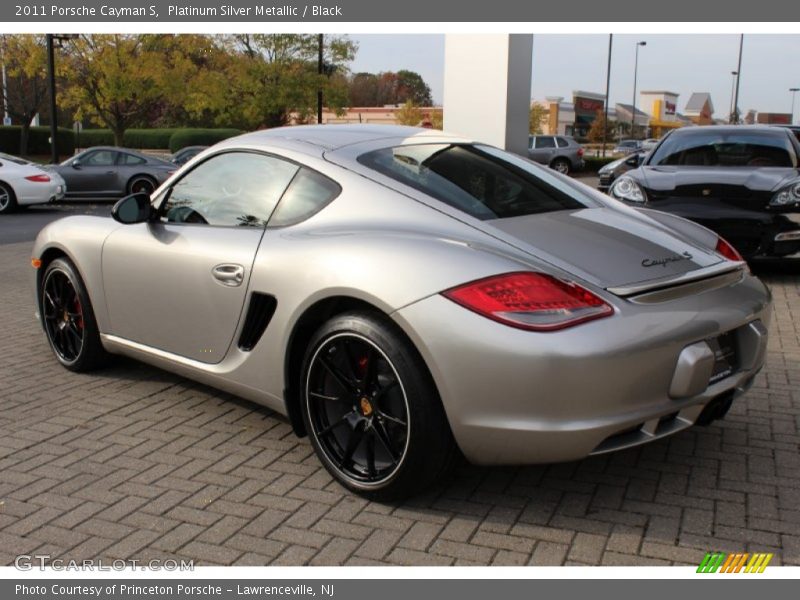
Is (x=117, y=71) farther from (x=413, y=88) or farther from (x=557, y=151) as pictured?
(x=413, y=88)

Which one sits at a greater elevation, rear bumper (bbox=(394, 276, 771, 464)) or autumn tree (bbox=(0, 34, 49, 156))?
autumn tree (bbox=(0, 34, 49, 156))

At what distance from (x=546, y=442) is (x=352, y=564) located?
80 cm

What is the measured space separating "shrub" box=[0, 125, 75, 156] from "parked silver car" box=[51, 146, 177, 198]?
27488mm

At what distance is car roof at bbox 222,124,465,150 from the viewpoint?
12.8 ft

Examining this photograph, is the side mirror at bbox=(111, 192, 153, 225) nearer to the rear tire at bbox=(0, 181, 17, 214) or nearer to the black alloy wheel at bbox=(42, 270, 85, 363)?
the black alloy wheel at bbox=(42, 270, 85, 363)

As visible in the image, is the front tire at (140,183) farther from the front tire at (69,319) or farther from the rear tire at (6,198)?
the front tire at (69,319)

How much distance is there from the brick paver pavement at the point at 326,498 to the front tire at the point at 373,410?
0.15m

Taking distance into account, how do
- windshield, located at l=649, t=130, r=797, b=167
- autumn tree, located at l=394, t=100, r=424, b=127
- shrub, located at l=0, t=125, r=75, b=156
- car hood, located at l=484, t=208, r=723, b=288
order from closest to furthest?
car hood, located at l=484, t=208, r=723, b=288 → windshield, located at l=649, t=130, r=797, b=167 → shrub, located at l=0, t=125, r=75, b=156 → autumn tree, located at l=394, t=100, r=424, b=127

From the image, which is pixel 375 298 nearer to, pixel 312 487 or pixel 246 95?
pixel 312 487

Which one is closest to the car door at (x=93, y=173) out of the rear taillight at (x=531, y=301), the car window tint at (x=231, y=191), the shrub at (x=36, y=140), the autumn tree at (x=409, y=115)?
the car window tint at (x=231, y=191)

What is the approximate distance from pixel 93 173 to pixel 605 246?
17.7 meters

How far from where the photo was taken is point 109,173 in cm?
1897

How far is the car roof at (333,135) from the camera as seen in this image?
389 centimetres

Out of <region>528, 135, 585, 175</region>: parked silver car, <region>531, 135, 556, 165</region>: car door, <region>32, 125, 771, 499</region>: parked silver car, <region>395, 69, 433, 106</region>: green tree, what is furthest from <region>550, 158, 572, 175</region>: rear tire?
<region>395, 69, 433, 106</region>: green tree
